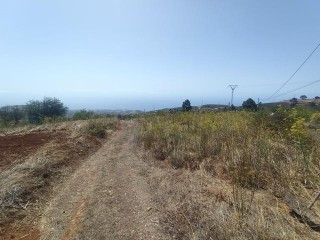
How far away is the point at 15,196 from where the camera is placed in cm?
529

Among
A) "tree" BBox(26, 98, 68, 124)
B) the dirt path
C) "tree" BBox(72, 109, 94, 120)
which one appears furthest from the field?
"tree" BBox(26, 98, 68, 124)

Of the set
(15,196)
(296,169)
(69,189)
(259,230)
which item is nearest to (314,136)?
(296,169)

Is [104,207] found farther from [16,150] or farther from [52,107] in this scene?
[52,107]

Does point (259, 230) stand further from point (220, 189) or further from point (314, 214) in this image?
point (220, 189)

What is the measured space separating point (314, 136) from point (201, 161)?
2.47m

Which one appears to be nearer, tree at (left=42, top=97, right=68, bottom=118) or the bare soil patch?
the bare soil patch

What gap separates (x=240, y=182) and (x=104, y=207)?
2.35 m

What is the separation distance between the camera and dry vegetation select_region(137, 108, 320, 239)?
3578 millimetres

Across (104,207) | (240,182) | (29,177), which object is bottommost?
(104,207)

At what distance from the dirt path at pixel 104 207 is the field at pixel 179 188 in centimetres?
2

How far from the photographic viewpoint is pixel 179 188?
5391 millimetres

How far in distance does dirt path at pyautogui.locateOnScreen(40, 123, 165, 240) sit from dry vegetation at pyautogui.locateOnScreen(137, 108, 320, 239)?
316mm

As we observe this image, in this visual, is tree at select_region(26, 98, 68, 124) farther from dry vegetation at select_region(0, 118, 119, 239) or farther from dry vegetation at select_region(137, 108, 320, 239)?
dry vegetation at select_region(137, 108, 320, 239)

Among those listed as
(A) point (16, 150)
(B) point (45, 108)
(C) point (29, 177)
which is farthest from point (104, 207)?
(B) point (45, 108)
